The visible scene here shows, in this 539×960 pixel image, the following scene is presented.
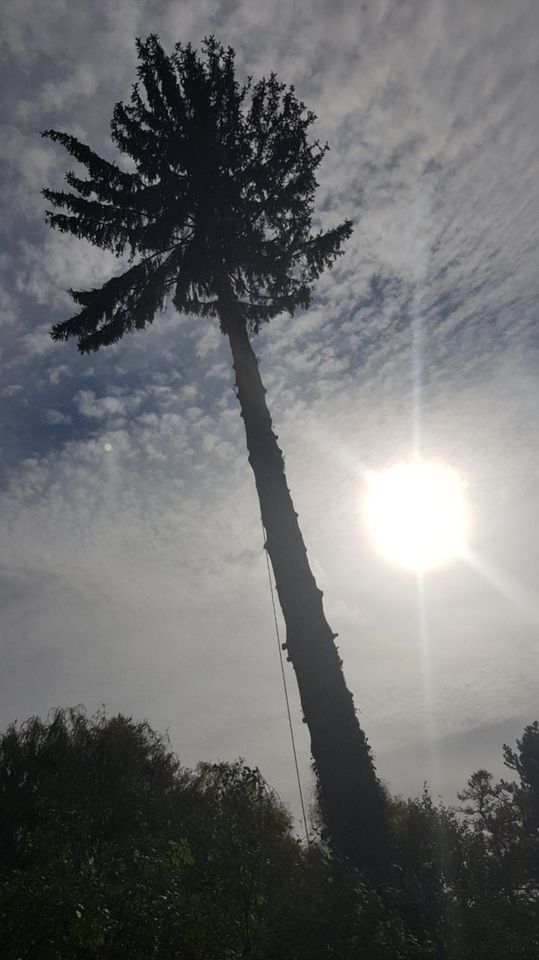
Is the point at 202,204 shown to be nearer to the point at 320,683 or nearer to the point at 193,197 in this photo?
the point at 193,197

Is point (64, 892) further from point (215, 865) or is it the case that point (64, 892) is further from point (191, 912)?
point (215, 865)

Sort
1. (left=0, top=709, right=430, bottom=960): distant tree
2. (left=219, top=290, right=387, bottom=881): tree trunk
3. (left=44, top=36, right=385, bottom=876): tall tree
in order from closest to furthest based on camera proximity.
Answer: (left=0, top=709, right=430, bottom=960): distant tree, (left=219, top=290, right=387, bottom=881): tree trunk, (left=44, top=36, right=385, bottom=876): tall tree

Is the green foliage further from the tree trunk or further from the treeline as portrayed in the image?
the treeline

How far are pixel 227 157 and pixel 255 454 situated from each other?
791cm

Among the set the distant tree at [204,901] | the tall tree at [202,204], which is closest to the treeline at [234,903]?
the distant tree at [204,901]

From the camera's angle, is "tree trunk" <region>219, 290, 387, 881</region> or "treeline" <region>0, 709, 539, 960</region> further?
"tree trunk" <region>219, 290, 387, 881</region>

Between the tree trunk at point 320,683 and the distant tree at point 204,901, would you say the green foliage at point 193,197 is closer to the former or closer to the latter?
the tree trunk at point 320,683

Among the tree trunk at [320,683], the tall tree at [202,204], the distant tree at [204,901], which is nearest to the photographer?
the distant tree at [204,901]

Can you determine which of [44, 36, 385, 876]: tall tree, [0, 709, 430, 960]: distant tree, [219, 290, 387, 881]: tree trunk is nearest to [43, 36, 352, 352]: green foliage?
[44, 36, 385, 876]: tall tree

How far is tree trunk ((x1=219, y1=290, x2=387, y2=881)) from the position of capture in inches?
233

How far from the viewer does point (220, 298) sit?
1104cm

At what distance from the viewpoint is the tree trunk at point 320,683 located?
19.4 ft

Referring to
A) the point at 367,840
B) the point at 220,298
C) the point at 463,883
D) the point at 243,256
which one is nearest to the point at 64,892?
the point at 367,840

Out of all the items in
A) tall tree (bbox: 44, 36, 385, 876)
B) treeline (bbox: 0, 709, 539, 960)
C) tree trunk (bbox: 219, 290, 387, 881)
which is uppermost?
tall tree (bbox: 44, 36, 385, 876)
